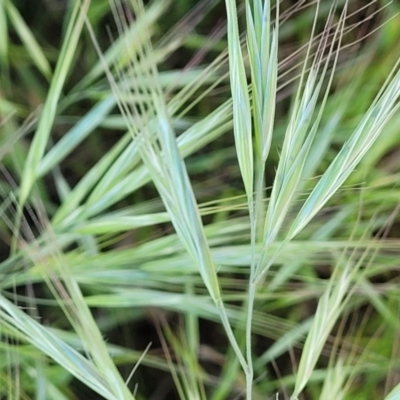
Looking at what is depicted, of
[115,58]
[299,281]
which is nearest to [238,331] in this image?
[299,281]

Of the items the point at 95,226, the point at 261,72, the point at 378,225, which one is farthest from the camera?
the point at 378,225

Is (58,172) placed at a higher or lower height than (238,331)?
higher

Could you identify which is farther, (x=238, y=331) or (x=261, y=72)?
(x=238, y=331)

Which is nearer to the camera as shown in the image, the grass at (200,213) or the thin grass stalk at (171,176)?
the thin grass stalk at (171,176)

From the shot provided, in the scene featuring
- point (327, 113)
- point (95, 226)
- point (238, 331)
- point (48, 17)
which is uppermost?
point (48, 17)

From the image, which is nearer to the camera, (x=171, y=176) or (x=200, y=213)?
(x=171, y=176)

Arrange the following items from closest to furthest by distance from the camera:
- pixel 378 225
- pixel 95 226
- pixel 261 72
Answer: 1. pixel 261 72
2. pixel 95 226
3. pixel 378 225

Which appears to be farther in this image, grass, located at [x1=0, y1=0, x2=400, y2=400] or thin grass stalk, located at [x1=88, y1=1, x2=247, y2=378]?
grass, located at [x1=0, y1=0, x2=400, y2=400]

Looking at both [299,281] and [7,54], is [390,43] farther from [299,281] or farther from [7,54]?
[7,54]
